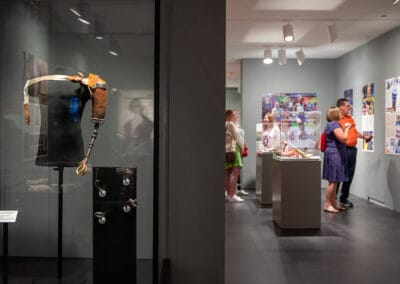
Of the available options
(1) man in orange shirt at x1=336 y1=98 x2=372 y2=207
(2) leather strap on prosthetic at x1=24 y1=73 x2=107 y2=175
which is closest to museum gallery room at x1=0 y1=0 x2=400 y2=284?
(2) leather strap on prosthetic at x1=24 y1=73 x2=107 y2=175

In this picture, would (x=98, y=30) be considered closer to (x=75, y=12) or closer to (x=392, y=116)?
(x=75, y=12)

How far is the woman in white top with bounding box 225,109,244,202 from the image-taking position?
25.3 ft

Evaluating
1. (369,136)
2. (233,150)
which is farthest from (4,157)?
(369,136)

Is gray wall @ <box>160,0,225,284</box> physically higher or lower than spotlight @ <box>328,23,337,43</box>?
lower

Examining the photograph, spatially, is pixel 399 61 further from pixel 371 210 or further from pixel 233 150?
pixel 233 150

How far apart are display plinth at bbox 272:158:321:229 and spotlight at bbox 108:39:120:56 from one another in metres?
3.95

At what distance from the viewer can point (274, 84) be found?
10.3 metres

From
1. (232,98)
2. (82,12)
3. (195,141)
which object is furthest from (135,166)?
(232,98)

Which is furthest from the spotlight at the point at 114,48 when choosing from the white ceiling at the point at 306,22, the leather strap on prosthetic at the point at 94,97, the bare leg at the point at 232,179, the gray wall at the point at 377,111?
the gray wall at the point at 377,111

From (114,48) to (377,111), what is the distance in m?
6.84

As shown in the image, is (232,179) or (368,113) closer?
(232,179)

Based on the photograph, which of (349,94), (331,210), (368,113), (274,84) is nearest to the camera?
(331,210)

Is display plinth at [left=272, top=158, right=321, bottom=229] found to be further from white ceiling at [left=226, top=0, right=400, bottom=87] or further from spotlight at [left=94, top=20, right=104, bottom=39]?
spotlight at [left=94, top=20, right=104, bottom=39]

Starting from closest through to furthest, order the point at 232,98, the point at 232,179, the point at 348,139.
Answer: the point at 348,139, the point at 232,179, the point at 232,98
